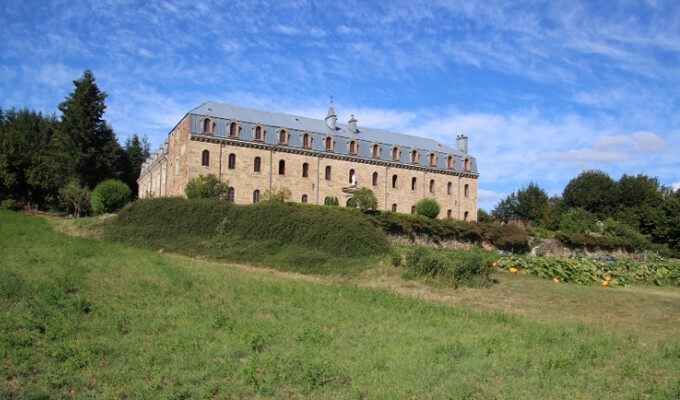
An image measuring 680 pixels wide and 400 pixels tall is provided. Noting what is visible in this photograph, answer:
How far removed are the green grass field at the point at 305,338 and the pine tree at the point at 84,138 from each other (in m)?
31.0

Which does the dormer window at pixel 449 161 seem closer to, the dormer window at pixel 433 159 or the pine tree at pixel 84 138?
the dormer window at pixel 433 159

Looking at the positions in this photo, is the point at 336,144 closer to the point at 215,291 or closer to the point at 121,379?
the point at 215,291

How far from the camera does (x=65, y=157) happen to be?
43.1 metres

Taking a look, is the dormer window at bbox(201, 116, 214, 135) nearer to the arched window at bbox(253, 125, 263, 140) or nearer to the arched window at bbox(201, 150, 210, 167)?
the arched window at bbox(201, 150, 210, 167)

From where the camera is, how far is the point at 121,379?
7070 millimetres

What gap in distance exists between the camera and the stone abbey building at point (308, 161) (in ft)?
138

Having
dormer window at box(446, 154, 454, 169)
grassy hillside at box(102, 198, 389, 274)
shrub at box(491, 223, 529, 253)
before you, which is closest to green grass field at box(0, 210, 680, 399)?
grassy hillside at box(102, 198, 389, 274)

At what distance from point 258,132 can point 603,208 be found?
46.3m

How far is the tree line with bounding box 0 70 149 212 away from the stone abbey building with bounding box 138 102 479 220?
535 cm

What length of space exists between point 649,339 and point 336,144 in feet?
126

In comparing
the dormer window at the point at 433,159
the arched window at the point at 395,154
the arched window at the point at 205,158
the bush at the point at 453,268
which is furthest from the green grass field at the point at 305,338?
the dormer window at the point at 433,159

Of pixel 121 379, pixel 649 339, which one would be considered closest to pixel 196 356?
pixel 121 379

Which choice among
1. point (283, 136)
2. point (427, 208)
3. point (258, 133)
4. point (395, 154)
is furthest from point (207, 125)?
point (427, 208)

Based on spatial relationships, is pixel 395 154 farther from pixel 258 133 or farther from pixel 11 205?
pixel 11 205
